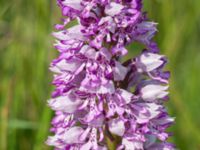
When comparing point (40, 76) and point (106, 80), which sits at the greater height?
point (40, 76)

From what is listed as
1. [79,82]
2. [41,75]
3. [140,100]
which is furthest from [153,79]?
[41,75]

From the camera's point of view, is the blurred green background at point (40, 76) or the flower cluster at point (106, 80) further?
the blurred green background at point (40, 76)

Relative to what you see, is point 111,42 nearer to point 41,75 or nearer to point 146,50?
point 146,50

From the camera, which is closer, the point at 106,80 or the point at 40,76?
the point at 106,80

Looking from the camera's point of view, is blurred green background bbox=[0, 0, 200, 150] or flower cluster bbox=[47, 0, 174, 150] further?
blurred green background bbox=[0, 0, 200, 150]
